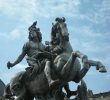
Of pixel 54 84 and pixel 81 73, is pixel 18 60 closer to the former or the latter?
pixel 54 84

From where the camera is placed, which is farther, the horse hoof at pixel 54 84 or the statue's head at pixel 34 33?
the statue's head at pixel 34 33

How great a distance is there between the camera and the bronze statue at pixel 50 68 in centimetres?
1249

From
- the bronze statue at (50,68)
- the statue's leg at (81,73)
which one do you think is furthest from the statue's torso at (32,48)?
the statue's leg at (81,73)

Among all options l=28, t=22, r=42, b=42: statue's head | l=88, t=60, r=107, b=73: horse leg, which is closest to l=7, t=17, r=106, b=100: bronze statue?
l=88, t=60, r=107, b=73: horse leg

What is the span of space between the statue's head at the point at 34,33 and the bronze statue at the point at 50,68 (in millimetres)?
180

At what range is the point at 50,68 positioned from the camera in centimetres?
1259

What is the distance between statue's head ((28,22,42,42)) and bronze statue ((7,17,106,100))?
18 cm

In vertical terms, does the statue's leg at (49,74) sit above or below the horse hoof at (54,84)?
above

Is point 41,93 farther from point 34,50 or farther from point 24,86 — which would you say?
point 34,50

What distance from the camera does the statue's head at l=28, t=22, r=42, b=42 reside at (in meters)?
14.0

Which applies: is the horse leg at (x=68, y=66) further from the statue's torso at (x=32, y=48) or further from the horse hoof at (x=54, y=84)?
the statue's torso at (x=32, y=48)

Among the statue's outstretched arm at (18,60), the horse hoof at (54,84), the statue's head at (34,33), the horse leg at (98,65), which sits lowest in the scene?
the horse hoof at (54,84)

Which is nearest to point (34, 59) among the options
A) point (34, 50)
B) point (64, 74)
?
point (34, 50)

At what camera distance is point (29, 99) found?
532 inches
